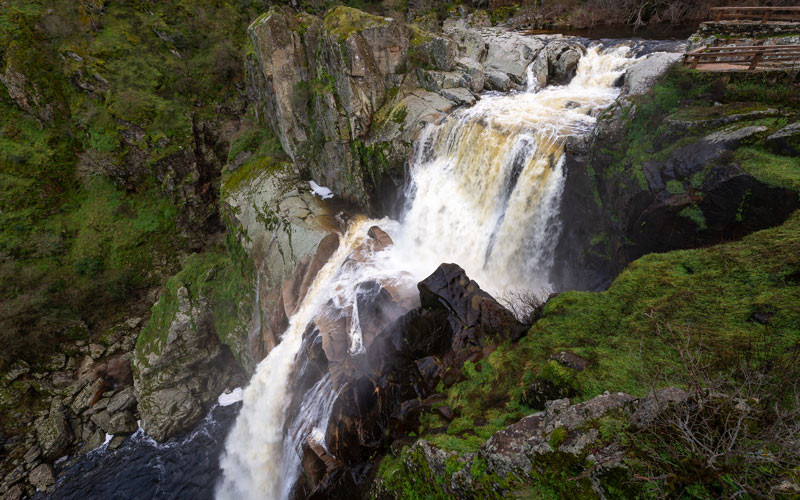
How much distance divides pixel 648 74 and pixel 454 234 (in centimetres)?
940

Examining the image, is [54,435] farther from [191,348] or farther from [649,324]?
[649,324]

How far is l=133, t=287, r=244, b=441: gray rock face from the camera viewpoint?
1972 centimetres

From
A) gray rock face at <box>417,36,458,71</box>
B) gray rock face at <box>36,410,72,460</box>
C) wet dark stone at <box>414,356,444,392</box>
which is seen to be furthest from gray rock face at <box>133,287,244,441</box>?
gray rock face at <box>417,36,458,71</box>

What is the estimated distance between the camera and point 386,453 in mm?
8758

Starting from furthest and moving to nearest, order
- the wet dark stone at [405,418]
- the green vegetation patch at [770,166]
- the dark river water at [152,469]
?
the dark river water at [152,469]
the wet dark stone at [405,418]
the green vegetation patch at [770,166]

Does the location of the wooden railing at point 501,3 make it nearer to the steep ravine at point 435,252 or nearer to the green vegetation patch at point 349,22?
the steep ravine at point 435,252

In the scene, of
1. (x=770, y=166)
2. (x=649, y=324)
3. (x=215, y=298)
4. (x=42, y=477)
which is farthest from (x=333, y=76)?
(x=42, y=477)

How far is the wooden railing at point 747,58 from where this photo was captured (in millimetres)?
9438

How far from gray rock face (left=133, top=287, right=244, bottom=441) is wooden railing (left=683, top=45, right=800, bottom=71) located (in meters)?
27.1

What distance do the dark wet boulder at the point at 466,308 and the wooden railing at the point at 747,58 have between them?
9816 millimetres

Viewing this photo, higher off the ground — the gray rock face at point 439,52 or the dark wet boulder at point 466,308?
the gray rock face at point 439,52

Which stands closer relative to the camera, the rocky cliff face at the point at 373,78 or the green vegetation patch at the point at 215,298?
the rocky cliff face at the point at 373,78

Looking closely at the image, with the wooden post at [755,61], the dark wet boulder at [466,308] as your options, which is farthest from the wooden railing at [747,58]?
the dark wet boulder at [466,308]

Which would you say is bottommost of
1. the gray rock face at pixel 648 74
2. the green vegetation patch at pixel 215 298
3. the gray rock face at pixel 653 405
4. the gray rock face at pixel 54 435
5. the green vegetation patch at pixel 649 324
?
the gray rock face at pixel 54 435
